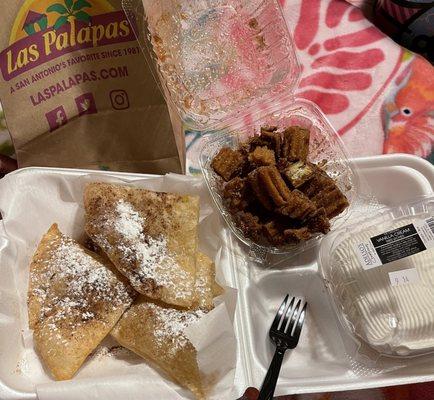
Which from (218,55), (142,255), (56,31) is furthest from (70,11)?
(142,255)

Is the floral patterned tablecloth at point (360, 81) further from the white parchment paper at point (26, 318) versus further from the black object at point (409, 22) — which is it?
the white parchment paper at point (26, 318)

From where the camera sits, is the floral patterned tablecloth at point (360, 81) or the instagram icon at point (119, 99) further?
the floral patterned tablecloth at point (360, 81)

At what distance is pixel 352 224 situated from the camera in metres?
1.25

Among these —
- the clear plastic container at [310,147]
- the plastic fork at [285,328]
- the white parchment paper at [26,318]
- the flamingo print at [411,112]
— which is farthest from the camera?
the flamingo print at [411,112]

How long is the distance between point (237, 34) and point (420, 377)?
Result: 40.4 inches

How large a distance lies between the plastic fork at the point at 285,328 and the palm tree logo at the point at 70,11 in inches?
→ 33.3

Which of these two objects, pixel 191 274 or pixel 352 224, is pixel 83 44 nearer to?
pixel 191 274

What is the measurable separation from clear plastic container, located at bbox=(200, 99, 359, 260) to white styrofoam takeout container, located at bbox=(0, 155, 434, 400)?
0.05m

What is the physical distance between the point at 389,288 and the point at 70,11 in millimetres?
972

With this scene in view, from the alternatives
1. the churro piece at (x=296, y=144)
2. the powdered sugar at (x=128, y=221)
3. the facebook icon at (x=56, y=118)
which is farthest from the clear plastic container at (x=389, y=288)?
the facebook icon at (x=56, y=118)

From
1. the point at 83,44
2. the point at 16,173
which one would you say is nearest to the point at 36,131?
the point at 16,173

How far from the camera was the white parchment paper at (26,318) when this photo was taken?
1048 millimetres

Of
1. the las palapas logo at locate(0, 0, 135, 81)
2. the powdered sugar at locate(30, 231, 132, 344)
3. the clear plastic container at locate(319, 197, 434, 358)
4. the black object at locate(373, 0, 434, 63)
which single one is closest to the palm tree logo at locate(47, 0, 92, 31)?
the las palapas logo at locate(0, 0, 135, 81)

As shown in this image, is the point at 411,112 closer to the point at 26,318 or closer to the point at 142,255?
the point at 142,255
